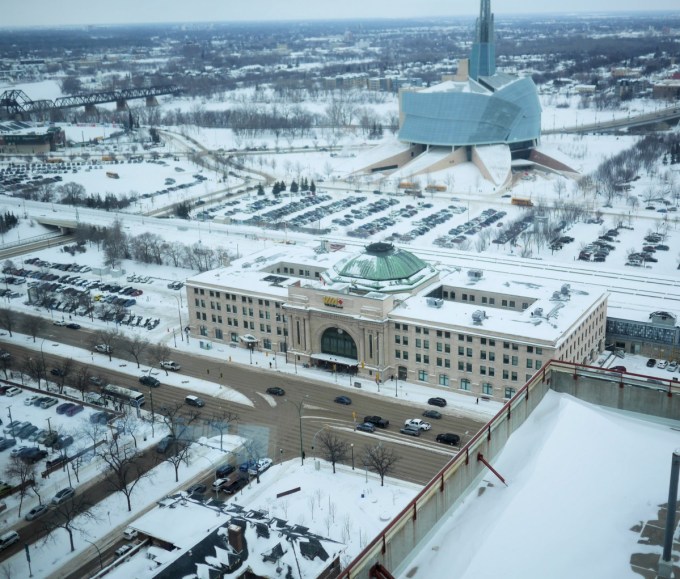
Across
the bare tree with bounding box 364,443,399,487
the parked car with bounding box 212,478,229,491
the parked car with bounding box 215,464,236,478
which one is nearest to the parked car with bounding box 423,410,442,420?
the bare tree with bounding box 364,443,399,487

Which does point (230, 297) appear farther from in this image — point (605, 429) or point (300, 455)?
point (605, 429)

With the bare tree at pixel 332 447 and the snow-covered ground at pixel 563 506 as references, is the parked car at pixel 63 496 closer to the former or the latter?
the bare tree at pixel 332 447

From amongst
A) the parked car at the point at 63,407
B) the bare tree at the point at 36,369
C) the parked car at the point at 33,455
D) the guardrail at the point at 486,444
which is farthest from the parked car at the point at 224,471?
the guardrail at the point at 486,444

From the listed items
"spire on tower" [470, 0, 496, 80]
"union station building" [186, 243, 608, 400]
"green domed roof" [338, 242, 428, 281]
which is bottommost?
"union station building" [186, 243, 608, 400]

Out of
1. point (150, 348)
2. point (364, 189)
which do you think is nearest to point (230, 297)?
point (150, 348)

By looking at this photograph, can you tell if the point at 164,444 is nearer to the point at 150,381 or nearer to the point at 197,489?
the point at 197,489

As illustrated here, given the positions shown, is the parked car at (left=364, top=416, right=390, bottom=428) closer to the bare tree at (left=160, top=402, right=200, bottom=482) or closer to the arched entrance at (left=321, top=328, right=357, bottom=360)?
the arched entrance at (left=321, top=328, right=357, bottom=360)

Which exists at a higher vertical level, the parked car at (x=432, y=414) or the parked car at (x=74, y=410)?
the parked car at (x=74, y=410)
